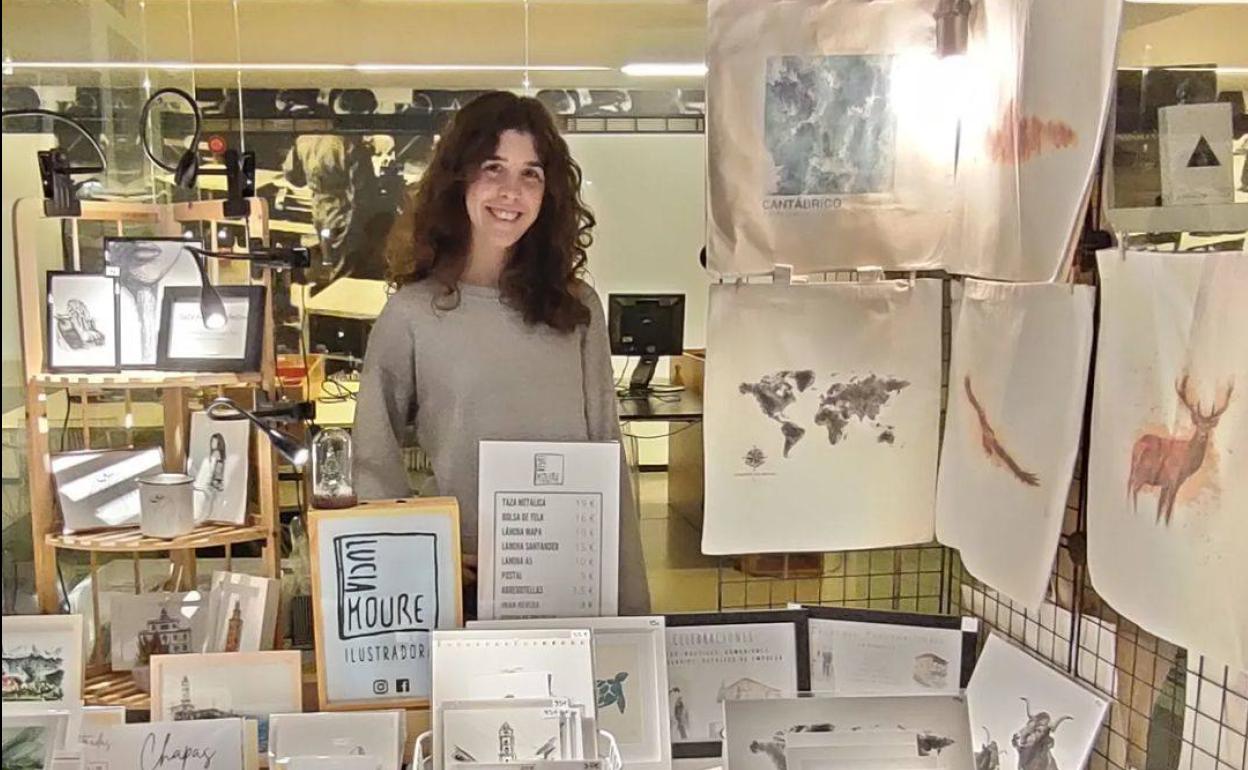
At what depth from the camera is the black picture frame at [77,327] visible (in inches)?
68.5

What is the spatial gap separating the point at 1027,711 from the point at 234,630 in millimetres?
1260

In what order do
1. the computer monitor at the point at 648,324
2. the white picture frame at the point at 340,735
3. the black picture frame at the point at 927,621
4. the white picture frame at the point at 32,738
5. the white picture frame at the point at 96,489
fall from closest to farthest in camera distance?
the white picture frame at the point at 32,738 → the white picture frame at the point at 340,735 → the white picture frame at the point at 96,489 → the black picture frame at the point at 927,621 → the computer monitor at the point at 648,324

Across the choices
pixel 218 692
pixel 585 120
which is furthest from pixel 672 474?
pixel 218 692

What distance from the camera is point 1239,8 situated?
1.60m

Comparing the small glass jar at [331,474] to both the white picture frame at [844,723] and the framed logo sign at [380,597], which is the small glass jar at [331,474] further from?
the white picture frame at [844,723]

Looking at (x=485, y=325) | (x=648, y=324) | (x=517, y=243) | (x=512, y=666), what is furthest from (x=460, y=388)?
(x=648, y=324)

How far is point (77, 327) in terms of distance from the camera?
5.75 feet

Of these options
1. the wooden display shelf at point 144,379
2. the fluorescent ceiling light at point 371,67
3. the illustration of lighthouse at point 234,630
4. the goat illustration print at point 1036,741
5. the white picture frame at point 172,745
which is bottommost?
the goat illustration print at point 1036,741

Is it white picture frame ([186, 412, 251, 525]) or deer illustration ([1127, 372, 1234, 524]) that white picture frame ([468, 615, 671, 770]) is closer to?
white picture frame ([186, 412, 251, 525])

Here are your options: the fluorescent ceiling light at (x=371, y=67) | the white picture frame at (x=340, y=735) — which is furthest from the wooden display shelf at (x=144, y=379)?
the fluorescent ceiling light at (x=371, y=67)

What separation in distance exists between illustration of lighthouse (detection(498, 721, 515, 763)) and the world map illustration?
0.71 meters

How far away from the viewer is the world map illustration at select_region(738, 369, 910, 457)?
194cm

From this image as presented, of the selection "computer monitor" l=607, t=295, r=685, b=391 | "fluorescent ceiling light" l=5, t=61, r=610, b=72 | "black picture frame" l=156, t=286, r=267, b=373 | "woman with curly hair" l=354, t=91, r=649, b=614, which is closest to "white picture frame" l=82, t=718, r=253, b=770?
"woman with curly hair" l=354, t=91, r=649, b=614

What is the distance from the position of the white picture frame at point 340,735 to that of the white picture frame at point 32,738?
0.90 ft
